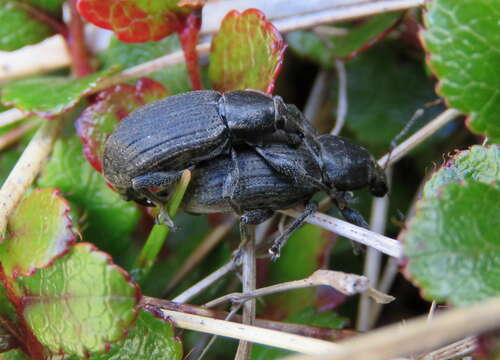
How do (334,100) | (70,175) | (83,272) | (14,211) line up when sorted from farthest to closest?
(334,100) → (70,175) → (14,211) → (83,272)

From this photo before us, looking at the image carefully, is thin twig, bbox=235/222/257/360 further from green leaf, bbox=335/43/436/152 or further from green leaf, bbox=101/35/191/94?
green leaf, bbox=335/43/436/152

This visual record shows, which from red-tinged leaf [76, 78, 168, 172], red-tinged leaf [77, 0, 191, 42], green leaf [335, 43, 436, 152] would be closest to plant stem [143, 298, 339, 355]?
red-tinged leaf [76, 78, 168, 172]

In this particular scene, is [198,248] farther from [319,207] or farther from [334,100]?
[334,100]

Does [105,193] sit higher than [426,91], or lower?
higher

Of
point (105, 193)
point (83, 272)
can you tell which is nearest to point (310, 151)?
point (105, 193)

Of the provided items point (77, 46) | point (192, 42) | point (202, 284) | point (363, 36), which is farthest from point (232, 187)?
point (77, 46)

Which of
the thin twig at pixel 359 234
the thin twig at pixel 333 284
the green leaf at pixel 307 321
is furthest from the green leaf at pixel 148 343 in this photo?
the thin twig at pixel 359 234
